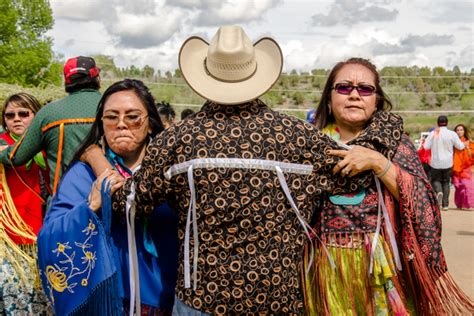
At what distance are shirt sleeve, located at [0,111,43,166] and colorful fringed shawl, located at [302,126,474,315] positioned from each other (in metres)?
1.90

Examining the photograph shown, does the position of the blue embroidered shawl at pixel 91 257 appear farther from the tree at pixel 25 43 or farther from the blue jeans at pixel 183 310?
the tree at pixel 25 43

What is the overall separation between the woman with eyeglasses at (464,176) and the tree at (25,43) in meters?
15.2

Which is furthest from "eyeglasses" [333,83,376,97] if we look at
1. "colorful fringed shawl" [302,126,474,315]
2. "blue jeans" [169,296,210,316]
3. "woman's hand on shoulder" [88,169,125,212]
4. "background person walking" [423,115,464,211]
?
"background person walking" [423,115,464,211]

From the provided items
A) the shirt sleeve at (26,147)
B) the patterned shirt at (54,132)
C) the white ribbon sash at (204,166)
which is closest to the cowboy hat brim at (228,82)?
the white ribbon sash at (204,166)

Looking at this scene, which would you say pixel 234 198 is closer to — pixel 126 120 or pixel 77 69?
pixel 126 120

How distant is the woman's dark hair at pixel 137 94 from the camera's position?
2.75m

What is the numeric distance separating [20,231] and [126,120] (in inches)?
62.8

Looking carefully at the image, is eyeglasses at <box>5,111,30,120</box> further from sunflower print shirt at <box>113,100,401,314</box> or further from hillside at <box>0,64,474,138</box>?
hillside at <box>0,64,474,138</box>

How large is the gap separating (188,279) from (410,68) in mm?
51664

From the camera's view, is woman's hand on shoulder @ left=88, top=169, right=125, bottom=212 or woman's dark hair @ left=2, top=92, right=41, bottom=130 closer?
woman's hand on shoulder @ left=88, top=169, right=125, bottom=212

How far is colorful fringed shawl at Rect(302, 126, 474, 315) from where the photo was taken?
279 centimetres

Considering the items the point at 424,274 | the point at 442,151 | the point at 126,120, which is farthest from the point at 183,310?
the point at 442,151

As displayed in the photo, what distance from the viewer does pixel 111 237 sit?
8.75ft

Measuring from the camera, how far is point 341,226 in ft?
9.38
